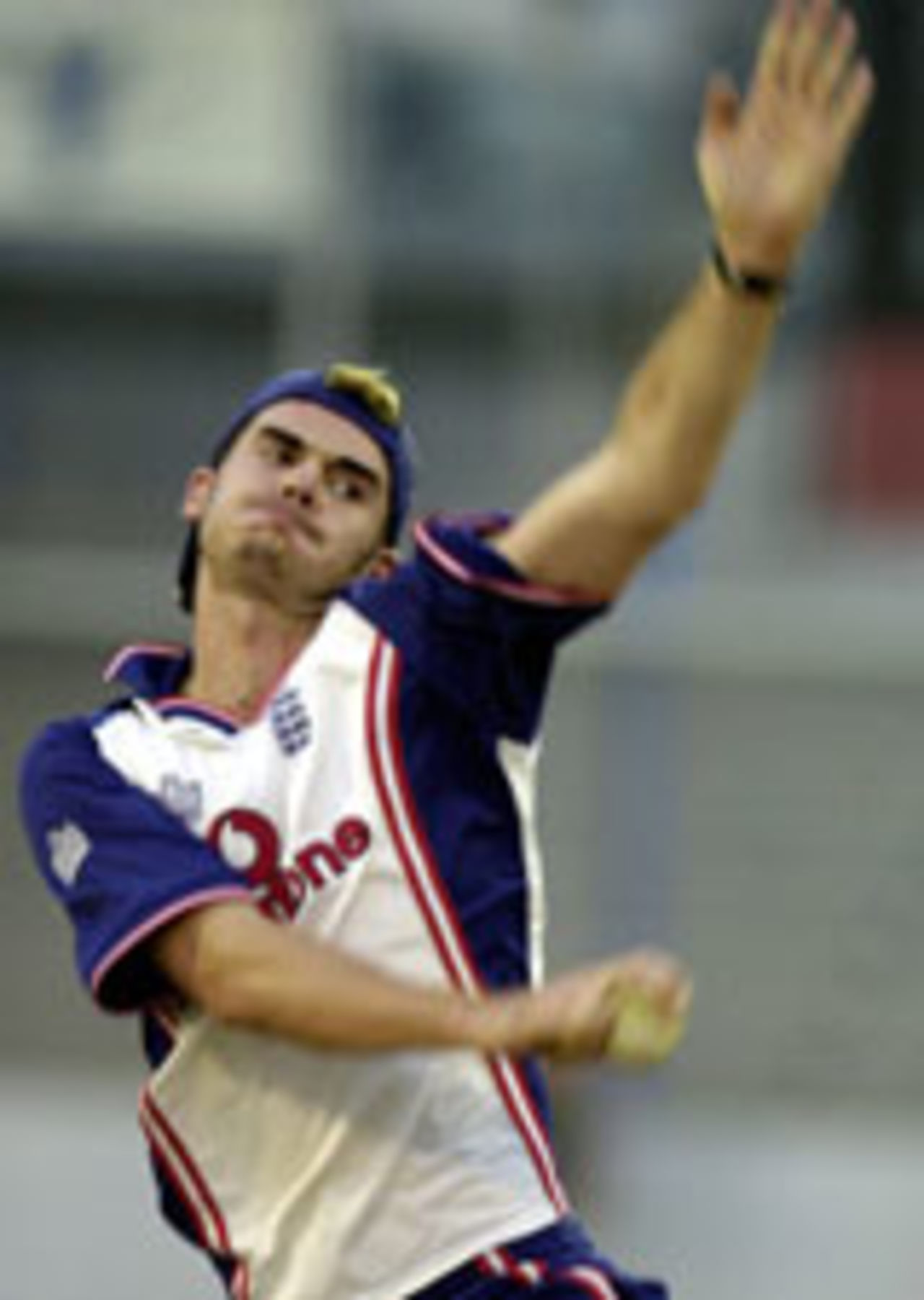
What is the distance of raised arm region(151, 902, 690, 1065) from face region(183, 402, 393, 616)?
0.71 m

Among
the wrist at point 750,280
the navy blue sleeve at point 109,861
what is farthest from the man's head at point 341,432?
the wrist at point 750,280

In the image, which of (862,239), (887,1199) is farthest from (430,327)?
(887,1199)

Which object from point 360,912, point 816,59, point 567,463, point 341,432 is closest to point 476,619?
point 360,912

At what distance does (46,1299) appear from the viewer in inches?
556

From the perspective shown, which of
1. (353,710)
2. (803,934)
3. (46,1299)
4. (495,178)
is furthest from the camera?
(495,178)

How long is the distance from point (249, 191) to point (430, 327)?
3.56 feet

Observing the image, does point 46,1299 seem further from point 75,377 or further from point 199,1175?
point 199,1175

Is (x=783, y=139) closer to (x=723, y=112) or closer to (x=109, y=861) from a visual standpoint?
(x=723, y=112)

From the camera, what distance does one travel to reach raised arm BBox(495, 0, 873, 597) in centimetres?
467

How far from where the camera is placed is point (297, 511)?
18.9ft

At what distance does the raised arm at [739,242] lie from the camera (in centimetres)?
467

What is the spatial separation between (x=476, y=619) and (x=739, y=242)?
714 mm

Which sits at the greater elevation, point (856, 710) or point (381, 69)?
point (381, 69)

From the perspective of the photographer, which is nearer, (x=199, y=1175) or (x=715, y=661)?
(x=199, y=1175)
